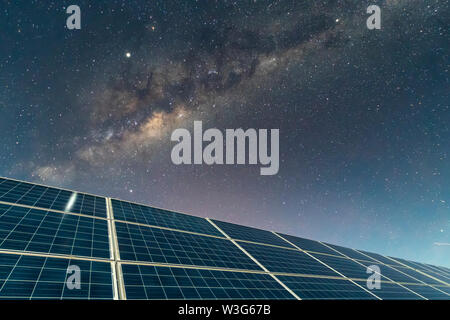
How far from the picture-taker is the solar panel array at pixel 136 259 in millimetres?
5840

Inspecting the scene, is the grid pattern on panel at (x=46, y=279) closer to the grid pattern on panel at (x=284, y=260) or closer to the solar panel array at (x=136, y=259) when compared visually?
the solar panel array at (x=136, y=259)

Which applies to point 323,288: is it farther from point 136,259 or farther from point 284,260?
point 136,259

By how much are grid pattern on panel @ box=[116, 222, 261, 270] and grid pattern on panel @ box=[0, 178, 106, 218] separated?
5.81 feet

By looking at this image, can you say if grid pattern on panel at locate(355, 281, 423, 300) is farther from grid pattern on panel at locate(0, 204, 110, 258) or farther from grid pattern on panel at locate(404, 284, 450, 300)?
grid pattern on panel at locate(0, 204, 110, 258)

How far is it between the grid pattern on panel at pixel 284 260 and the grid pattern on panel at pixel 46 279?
7.21 meters

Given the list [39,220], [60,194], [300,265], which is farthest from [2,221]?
[300,265]

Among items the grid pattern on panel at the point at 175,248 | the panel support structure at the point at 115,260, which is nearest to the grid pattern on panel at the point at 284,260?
the grid pattern on panel at the point at 175,248

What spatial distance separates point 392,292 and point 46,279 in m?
15.7


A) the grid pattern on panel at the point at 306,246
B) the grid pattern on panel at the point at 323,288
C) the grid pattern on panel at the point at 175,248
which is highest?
the grid pattern on panel at the point at 175,248

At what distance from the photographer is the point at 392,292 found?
13281 millimetres

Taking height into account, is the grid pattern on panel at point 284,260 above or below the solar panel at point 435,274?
above

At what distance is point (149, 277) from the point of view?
7020mm

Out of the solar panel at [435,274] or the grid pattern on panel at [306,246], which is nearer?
the grid pattern on panel at [306,246]

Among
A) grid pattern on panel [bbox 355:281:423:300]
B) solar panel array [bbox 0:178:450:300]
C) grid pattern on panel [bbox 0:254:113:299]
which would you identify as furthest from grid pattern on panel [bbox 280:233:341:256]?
grid pattern on panel [bbox 0:254:113:299]
